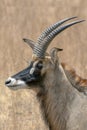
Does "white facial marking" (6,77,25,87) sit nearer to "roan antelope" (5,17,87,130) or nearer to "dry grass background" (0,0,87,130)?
"roan antelope" (5,17,87,130)

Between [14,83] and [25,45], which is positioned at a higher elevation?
[14,83]

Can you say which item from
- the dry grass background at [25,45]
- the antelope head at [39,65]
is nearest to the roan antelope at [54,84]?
the antelope head at [39,65]

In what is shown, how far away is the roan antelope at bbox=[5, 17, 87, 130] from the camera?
917 cm

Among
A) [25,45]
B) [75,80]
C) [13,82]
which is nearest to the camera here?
[13,82]

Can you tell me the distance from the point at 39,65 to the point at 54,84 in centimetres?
38

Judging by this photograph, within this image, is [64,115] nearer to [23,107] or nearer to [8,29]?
[23,107]

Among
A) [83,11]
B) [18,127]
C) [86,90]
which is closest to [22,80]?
[86,90]

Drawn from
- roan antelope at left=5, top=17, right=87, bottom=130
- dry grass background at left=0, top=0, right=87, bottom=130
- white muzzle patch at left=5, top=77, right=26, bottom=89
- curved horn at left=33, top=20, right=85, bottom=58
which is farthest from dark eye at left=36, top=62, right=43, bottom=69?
dry grass background at left=0, top=0, right=87, bottom=130

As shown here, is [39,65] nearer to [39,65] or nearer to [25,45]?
[39,65]

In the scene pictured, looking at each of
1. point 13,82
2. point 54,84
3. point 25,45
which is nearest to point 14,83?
point 13,82

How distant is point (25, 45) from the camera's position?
14828mm

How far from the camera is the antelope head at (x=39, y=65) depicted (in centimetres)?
916

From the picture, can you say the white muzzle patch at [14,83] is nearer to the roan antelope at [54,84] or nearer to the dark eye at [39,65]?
the roan antelope at [54,84]

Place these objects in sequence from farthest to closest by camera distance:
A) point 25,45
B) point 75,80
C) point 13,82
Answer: point 25,45 < point 75,80 < point 13,82
